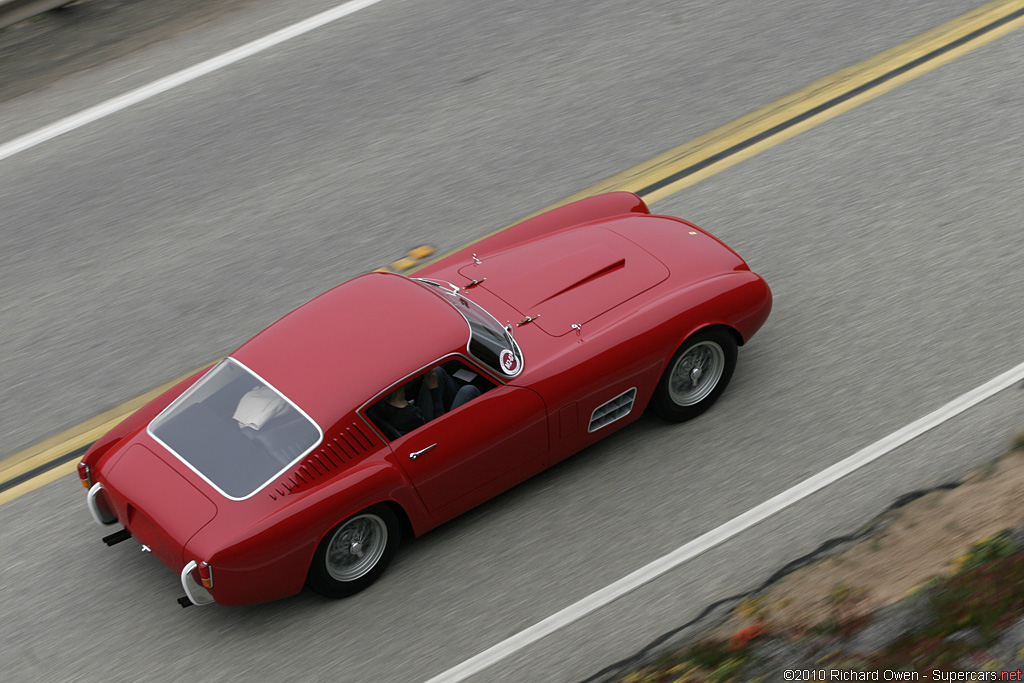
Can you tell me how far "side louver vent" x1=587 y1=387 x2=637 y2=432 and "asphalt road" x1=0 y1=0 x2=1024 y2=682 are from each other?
30 centimetres

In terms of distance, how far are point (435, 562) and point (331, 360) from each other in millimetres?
1317

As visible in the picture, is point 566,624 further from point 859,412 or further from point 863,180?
point 863,180

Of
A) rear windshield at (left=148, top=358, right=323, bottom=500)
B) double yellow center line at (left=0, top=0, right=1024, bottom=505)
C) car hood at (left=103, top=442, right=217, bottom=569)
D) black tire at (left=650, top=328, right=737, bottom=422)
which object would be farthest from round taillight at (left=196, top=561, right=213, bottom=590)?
double yellow center line at (left=0, top=0, right=1024, bottom=505)

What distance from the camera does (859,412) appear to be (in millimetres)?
7008

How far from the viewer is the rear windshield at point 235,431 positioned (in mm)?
5855

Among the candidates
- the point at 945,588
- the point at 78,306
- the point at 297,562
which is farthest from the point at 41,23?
the point at 945,588

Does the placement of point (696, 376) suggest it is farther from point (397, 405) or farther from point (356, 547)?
point (356, 547)

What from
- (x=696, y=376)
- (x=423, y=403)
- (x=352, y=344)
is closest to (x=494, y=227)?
(x=696, y=376)

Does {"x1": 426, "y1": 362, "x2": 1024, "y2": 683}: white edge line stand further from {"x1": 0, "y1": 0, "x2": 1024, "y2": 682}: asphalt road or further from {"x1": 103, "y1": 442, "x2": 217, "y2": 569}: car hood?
{"x1": 103, "y1": 442, "x2": 217, "y2": 569}: car hood

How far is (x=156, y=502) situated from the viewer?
590 centimetres

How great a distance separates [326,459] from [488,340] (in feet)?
3.90

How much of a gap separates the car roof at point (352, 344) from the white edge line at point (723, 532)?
1.51 m

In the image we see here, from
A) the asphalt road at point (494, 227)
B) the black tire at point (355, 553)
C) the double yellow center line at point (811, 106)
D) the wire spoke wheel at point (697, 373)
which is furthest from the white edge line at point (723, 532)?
the double yellow center line at point (811, 106)

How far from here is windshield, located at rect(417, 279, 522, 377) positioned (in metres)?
6.30
